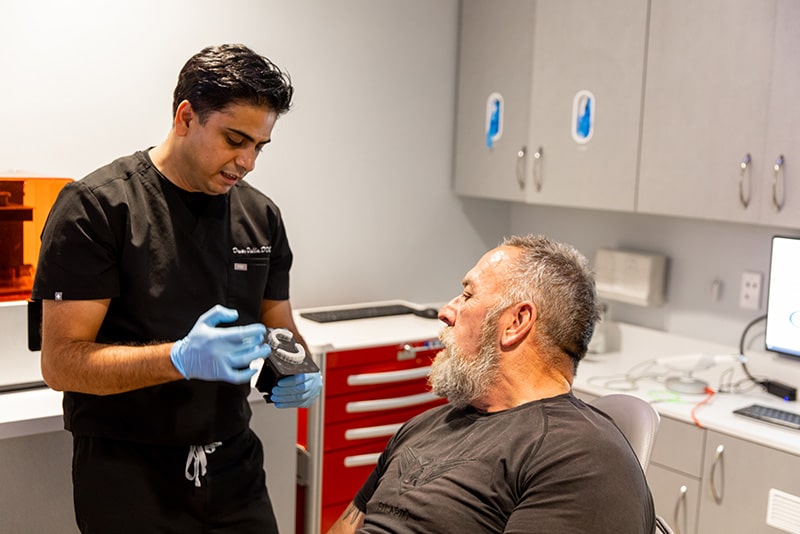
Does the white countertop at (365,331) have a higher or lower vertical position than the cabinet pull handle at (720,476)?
higher

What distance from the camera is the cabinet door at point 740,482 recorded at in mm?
2350

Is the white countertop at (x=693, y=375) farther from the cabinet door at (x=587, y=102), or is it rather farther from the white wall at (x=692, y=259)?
the cabinet door at (x=587, y=102)

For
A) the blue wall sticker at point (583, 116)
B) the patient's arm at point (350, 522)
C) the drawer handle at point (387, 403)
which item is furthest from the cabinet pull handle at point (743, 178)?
the patient's arm at point (350, 522)

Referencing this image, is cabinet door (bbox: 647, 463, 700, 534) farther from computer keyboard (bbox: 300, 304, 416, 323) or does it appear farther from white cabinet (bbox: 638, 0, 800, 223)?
computer keyboard (bbox: 300, 304, 416, 323)

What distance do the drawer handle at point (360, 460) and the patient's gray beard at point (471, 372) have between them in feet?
3.94

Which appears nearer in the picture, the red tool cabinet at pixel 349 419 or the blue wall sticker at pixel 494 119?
the red tool cabinet at pixel 349 419

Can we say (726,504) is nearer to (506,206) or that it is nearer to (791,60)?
(791,60)

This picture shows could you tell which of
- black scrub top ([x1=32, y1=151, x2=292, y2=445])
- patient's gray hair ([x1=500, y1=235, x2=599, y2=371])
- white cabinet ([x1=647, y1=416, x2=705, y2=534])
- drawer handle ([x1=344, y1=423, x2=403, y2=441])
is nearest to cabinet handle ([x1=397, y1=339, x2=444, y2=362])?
drawer handle ([x1=344, y1=423, x2=403, y2=441])

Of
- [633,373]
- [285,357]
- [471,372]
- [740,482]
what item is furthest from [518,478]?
[633,373]

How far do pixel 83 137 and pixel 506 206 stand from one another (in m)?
1.83

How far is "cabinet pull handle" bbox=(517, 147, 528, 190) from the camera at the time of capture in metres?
3.28

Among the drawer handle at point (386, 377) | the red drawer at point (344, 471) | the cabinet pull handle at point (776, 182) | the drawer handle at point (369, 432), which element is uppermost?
the cabinet pull handle at point (776, 182)

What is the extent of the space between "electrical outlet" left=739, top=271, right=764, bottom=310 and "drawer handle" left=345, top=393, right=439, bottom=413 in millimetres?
1084

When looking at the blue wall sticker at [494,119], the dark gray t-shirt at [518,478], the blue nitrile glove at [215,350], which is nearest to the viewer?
the dark gray t-shirt at [518,478]
